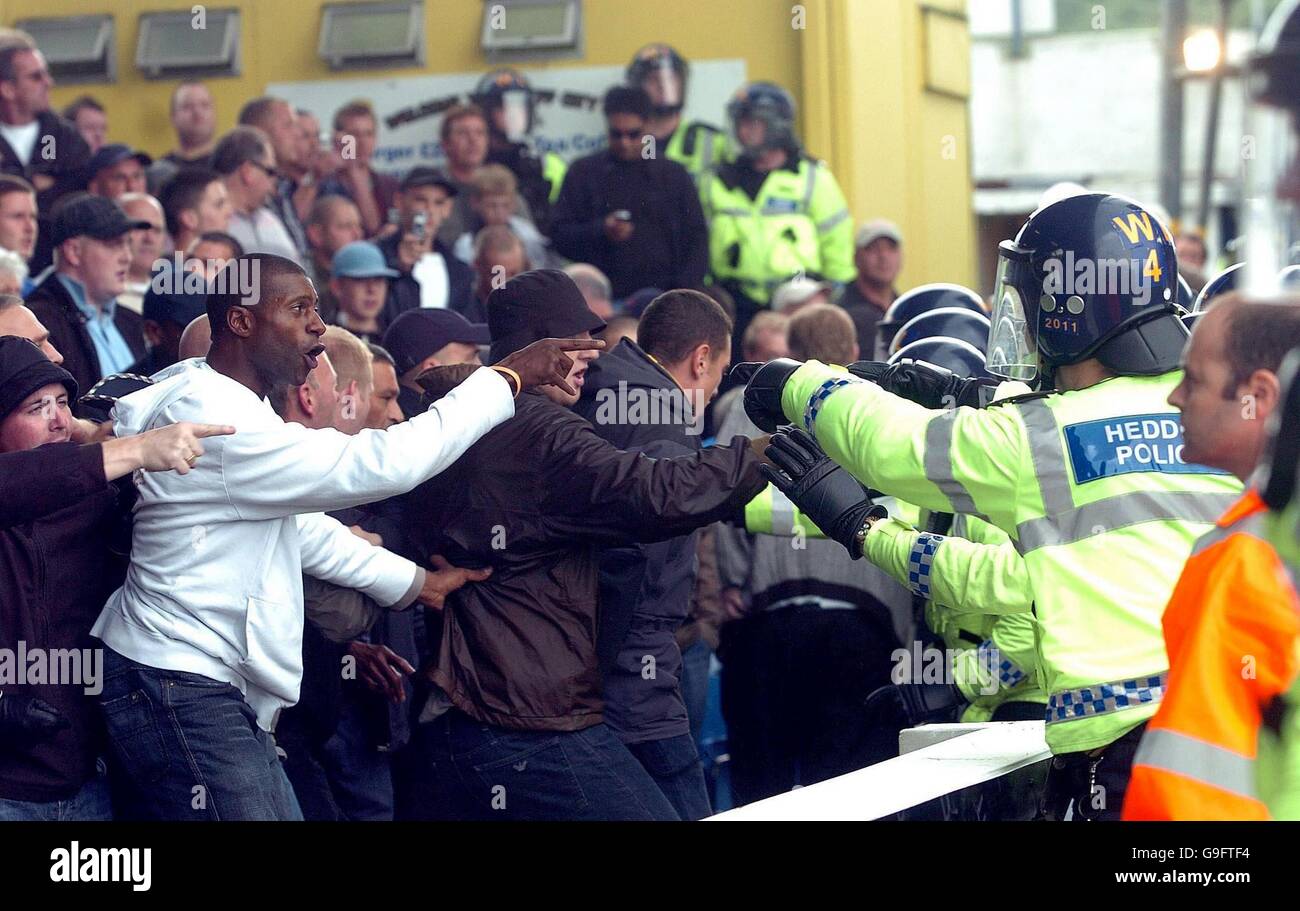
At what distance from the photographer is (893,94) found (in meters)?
10.9

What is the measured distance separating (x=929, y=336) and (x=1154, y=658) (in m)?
2.65

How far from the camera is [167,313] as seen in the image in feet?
19.3

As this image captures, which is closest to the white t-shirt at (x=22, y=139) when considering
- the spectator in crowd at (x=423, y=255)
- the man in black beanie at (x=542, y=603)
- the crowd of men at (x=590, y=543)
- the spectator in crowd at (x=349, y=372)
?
the spectator in crowd at (x=423, y=255)

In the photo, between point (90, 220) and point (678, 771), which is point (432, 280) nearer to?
point (90, 220)

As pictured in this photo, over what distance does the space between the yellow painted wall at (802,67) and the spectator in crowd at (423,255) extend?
1688mm

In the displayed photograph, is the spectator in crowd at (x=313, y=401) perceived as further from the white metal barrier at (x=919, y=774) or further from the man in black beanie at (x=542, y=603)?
the white metal barrier at (x=919, y=774)

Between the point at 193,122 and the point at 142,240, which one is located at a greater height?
the point at 193,122

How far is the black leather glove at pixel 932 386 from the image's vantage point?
16.4ft

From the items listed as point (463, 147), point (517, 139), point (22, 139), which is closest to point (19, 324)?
point (22, 139)

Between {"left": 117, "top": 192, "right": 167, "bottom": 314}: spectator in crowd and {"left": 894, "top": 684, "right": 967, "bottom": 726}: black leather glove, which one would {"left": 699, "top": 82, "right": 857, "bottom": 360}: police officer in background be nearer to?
{"left": 117, "top": 192, "right": 167, "bottom": 314}: spectator in crowd

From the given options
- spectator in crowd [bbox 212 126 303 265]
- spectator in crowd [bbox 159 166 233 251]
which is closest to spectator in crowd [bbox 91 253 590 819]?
spectator in crowd [bbox 159 166 233 251]

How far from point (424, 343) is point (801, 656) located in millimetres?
1698
